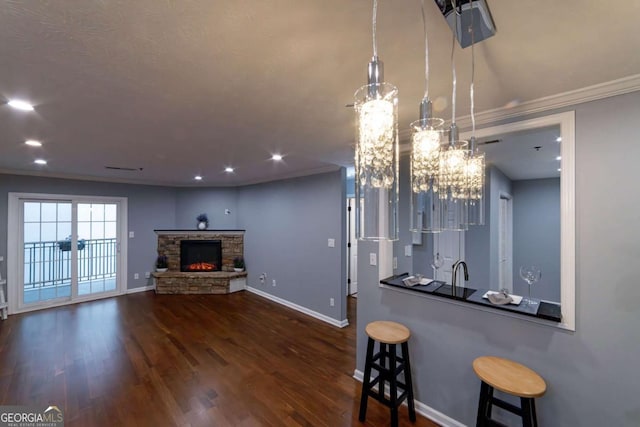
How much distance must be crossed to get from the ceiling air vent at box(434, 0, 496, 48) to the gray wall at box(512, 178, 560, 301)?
193 inches

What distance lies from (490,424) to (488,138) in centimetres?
191

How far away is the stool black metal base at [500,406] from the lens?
1467 mm

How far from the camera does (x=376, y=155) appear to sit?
2.57 feet

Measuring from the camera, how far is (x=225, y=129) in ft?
7.57

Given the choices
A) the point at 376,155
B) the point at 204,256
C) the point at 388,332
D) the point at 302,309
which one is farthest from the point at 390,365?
the point at 204,256

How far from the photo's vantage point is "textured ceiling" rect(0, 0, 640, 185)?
98 centimetres

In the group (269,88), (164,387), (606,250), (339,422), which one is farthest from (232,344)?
(606,250)

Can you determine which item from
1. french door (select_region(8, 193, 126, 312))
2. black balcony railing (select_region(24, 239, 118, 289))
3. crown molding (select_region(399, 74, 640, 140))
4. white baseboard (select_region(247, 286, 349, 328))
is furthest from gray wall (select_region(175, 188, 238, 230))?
crown molding (select_region(399, 74, 640, 140))

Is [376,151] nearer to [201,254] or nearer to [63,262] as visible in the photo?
[201,254]

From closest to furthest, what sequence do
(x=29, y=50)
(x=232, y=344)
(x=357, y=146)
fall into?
(x=357, y=146) < (x=29, y=50) < (x=232, y=344)

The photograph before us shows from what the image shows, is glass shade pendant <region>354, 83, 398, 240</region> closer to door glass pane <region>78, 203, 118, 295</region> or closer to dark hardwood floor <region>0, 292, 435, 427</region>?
dark hardwood floor <region>0, 292, 435, 427</region>

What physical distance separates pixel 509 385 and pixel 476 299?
55 cm

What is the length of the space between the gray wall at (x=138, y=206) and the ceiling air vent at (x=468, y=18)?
6273 mm

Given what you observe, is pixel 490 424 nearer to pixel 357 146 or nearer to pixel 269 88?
pixel 357 146
